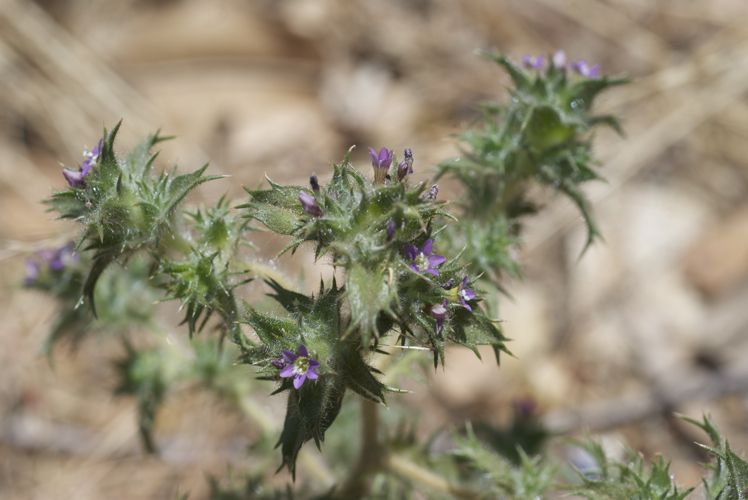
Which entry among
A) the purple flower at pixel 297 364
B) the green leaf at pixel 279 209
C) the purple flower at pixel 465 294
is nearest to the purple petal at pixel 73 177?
the green leaf at pixel 279 209

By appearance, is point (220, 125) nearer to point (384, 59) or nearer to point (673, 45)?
point (384, 59)

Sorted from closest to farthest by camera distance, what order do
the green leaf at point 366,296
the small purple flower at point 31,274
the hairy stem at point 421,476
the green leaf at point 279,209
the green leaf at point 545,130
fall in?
1. the green leaf at point 366,296
2. the green leaf at point 279,209
3. the green leaf at point 545,130
4. the hairy stem at point 421,476
5. the small purple flower at point 31,274

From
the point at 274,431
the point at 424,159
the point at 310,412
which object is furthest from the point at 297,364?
the point at 424,159

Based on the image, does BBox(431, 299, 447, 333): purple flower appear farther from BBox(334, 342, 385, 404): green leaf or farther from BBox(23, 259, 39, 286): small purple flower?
BBox(23, 259, 39, 286): small purple flower

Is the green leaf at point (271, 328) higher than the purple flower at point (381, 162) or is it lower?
lower

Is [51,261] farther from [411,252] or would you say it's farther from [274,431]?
[411,252]

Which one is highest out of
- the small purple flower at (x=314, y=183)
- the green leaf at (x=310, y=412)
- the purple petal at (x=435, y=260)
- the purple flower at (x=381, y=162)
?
the purple flower at (x=381, y=162)

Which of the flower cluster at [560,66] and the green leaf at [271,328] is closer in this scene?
the green leaf at [271,328]

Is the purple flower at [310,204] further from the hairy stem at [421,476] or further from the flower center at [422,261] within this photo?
the hairy stem at [421,476]
